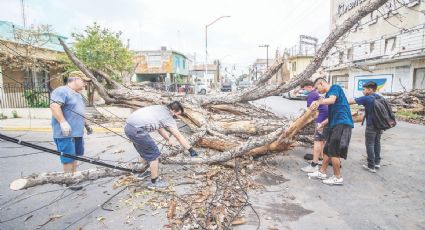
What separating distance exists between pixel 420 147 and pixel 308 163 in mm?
3593

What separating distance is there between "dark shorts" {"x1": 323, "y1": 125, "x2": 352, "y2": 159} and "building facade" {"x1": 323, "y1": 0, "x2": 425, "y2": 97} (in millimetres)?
10886

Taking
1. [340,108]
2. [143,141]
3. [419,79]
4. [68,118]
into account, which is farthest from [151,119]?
[419,79]

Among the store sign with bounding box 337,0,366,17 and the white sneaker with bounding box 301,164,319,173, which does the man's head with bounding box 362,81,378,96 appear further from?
the store sign with bounding box 337,0,366,17

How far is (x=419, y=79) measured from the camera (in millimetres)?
17844

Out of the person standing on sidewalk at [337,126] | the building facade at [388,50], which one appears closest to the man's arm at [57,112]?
the person standing on sidewalk at [337,126]

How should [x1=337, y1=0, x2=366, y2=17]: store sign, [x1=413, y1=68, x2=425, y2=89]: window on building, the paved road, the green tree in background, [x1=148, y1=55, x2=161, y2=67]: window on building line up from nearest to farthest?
the paved road, the green tree in background, [x1=413, y1=68, x2=425, y2=89]: window on building, [x1=337, y1=0, x2=366, y2=17]: store sign, [x1=148, y1=55, x2=161, y2=67]: window on building

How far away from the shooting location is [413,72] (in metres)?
18.1

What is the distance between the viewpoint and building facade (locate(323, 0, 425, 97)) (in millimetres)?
17562

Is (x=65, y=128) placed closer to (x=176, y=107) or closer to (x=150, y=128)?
(x=150, y=128)

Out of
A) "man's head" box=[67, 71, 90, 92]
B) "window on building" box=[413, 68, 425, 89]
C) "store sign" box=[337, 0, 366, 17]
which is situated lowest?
"man's head" box=[67, 71, 90, 92]

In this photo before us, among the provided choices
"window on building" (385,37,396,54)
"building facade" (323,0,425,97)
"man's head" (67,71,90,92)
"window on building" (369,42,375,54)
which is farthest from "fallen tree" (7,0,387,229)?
"window on building" (369,42,375,54)

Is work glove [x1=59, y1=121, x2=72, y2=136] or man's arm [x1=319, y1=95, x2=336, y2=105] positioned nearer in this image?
work glove [x1=59, y1=121, x2=72, y2=136]

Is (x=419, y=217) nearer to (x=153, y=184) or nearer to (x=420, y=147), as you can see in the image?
(x=153, y=184)

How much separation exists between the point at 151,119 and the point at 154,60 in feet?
117
